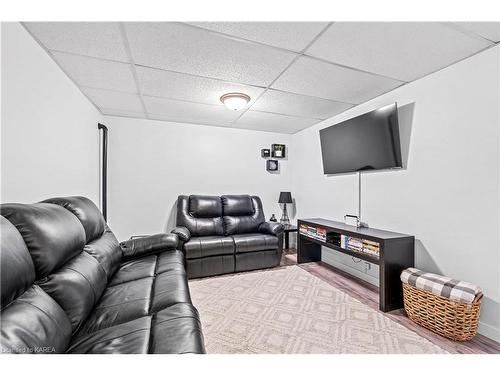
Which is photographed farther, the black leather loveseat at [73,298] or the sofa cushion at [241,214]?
the sofa cushion at [241,214]

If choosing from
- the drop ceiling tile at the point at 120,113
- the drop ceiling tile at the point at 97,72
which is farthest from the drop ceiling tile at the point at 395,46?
the drop ceiling tile at the point at 120,113

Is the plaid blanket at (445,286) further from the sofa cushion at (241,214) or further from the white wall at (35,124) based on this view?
the white wall at (35,124)

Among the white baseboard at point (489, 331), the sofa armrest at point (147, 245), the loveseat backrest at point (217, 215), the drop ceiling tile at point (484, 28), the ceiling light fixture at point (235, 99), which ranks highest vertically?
the drop ceiling tile at point (484, 28)

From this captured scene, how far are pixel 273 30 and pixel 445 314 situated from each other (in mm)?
2493

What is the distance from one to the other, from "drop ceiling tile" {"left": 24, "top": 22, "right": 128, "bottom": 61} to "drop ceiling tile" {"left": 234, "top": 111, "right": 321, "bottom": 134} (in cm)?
194

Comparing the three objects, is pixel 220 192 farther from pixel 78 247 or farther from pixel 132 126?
pixel 78 247

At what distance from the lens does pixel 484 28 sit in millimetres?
1603

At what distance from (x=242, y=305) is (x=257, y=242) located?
105cm

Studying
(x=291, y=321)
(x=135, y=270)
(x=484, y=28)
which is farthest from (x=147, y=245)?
(x=484, y=28)

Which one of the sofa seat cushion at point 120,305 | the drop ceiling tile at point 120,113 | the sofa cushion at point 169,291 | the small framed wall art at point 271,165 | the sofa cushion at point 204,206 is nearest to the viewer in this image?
the sofa seat cushion at point 120,305

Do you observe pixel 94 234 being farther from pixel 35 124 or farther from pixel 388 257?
pixel 388 257

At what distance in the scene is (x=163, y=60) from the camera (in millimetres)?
1996

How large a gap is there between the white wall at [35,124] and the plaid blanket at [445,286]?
10.3 feet

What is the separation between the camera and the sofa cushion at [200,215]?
3521 mm
